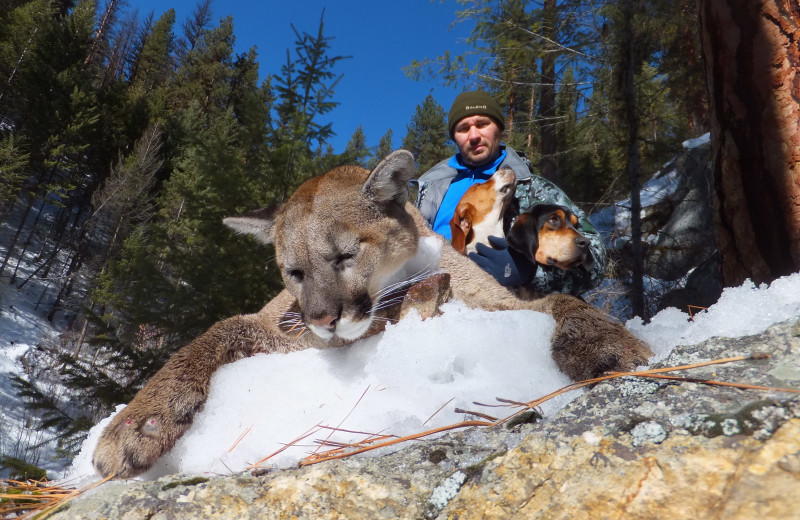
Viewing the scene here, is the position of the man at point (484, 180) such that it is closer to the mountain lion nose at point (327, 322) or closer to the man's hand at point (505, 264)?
the man's hand at point (505, 264)

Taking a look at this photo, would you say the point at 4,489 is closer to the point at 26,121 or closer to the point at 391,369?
the point at 391,369

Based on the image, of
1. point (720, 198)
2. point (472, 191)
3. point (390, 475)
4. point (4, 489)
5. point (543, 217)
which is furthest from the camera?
point (472, 191)

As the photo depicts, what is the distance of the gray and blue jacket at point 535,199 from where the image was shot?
391 cm

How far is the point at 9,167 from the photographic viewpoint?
21844 millimetres

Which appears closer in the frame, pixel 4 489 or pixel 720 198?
pixel 4 489

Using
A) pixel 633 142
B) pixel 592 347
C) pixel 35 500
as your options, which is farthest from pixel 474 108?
pixel 633 142

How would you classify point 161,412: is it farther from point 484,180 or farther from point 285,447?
point 484,180

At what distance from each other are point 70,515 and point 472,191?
3.53 m

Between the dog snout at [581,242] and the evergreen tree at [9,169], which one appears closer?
the dog snout at [581,242]

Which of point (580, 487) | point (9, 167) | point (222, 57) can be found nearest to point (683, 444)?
point (580, 487)

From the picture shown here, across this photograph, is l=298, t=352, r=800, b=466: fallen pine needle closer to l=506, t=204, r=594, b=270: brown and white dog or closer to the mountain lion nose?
the mountain lion nose

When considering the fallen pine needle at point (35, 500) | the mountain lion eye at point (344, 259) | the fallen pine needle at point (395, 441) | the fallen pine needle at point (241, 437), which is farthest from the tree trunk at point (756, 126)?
the fallen pine needle at point (35, 500)

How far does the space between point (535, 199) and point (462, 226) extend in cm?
92

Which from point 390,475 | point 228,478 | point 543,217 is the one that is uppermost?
point 543,217
